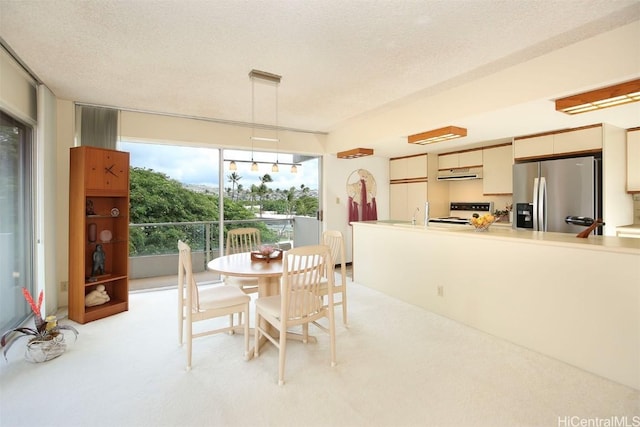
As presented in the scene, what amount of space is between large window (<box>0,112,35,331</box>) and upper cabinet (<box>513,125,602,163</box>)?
18.8ft

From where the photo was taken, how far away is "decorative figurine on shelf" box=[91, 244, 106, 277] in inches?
141

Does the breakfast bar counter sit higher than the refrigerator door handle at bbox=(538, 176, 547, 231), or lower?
lower

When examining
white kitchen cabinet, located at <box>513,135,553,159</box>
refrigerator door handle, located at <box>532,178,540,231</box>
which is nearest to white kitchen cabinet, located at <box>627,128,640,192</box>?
white kitchen cabinet, located at <box>513,135,553,159</box>

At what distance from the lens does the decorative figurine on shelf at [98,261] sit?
3588mm

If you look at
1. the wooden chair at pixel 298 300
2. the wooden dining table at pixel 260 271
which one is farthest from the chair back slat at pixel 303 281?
the wooden dining table at pixel 260 271

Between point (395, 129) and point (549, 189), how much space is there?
81.5 inches

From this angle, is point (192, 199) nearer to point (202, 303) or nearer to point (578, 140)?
point (202, 303)

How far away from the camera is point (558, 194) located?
3918 mm

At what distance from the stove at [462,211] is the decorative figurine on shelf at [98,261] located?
4776 millimetres

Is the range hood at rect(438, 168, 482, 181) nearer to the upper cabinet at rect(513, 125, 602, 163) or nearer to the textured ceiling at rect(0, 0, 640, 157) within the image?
the upper cabinet at rect(513, 125, 602, 163)

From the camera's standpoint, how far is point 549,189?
13.1 ft

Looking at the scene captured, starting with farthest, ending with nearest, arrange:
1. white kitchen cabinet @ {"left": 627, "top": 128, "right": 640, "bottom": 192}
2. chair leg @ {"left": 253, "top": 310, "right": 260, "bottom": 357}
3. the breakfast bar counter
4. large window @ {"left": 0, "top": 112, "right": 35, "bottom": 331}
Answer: white kitchen cabinet @ {"left": 627, "top": 128, "right": 640, "bottom": 192}
large window @ {"left": 0, "top": 112, "right": 35, "bottom": 331}
chair leg @ {"left": 253, "top": 310, "right": 260, "bottom": 357}
the breakfast bar counter

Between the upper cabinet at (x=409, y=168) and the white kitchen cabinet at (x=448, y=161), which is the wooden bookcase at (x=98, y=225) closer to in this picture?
the upper cabinet at (x=409, y=168)

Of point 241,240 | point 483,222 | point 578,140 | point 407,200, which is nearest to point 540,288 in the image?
point 483,222
